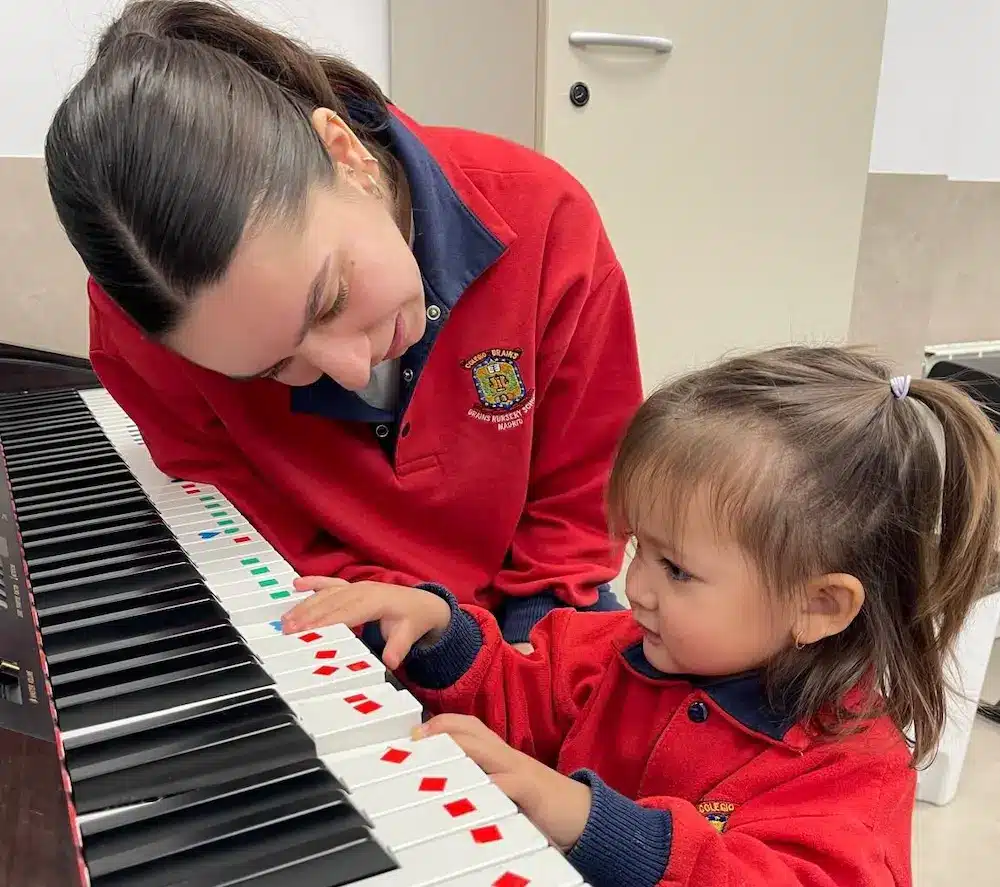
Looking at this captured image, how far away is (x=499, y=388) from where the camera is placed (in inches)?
40.7

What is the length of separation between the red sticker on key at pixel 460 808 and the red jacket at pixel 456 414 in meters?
0.53

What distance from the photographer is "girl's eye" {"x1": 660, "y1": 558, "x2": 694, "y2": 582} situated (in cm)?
72

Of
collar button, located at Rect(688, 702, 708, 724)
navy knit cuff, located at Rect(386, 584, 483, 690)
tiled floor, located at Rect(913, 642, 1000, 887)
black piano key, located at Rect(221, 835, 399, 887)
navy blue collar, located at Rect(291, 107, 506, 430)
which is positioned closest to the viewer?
black piano key, located at Rect(221, 835, 399, 887)

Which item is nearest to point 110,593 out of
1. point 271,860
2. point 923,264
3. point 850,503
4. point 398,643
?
point 398,643

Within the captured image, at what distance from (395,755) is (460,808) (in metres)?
0.06

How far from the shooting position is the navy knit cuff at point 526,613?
1.06 metres

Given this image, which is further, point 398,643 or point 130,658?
point 398,643

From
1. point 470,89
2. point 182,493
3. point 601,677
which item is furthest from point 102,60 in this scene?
point 470,89

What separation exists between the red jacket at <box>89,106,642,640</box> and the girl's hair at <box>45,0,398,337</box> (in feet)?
0.81

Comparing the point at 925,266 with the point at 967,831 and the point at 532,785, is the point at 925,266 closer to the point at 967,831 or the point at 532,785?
the point at 967,831

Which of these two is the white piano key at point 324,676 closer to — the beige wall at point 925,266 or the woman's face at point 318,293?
the woman's face at point 318,293

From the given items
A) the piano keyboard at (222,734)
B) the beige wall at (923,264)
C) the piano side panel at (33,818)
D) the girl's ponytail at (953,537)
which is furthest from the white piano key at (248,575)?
the beige wall at (923,264)

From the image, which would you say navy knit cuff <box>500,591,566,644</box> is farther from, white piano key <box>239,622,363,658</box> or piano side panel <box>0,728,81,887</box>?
piano side panel <box>0,728,81,887</box>

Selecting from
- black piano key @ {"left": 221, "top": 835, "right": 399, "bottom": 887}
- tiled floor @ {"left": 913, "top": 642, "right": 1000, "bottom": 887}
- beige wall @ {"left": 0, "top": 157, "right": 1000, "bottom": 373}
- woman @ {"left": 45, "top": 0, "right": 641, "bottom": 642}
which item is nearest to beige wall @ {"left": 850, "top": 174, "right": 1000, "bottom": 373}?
beige wall @ {"left": 0, "top": 157, "right": 1000, "bottom": 373}
